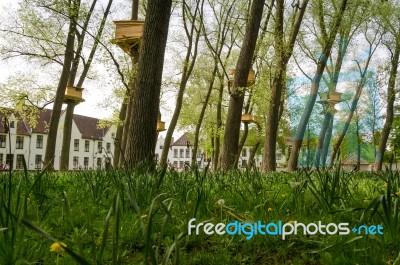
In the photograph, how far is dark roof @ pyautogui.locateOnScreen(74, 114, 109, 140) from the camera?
62.2m

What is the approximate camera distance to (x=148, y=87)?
655cm

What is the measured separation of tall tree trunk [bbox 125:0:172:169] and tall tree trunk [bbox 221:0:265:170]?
3.07 metres

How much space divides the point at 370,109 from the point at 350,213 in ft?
118

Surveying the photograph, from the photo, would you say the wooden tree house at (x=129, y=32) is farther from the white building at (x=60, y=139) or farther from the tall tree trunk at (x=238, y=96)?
the white building at (x=60, y=139)

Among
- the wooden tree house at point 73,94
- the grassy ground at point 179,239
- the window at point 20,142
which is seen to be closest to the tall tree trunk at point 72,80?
the wooden tree house at point 73,94

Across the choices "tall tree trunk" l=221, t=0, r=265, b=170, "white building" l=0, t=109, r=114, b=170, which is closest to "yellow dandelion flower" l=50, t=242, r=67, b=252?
"tall tree trunk" l=221, t=0, r=265, b=170

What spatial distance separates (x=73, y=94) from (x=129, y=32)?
5.25 metres

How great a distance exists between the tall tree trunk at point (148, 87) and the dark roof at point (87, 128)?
57987 millimetres

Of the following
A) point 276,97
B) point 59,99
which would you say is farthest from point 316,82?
point 59,99

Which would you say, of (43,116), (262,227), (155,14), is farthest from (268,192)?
(43,116)

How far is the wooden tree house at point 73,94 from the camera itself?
16.5 m

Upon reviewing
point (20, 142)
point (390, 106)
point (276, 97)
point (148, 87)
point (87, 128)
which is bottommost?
point (148, 87)

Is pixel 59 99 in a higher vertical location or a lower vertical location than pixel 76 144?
higher

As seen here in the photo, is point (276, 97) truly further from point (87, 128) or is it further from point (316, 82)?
point (87, 128)
